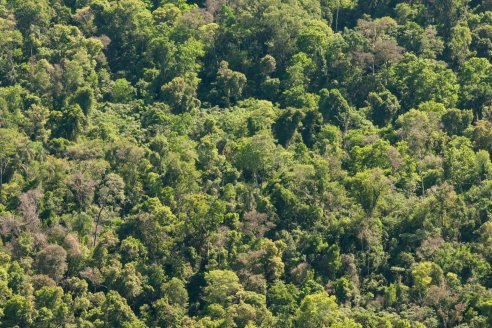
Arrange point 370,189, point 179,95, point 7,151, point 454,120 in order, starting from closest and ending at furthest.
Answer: point 370,189 < point 7,151 < point 454,120 < point 179,95

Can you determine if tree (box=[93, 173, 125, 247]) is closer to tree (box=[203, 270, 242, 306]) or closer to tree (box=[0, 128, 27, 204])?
→ tree (box=[0, 128, 27, 204])

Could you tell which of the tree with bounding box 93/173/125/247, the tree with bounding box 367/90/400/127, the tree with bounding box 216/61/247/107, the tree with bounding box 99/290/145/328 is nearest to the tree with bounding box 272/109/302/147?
the tree with bounding box 367/90/400/127

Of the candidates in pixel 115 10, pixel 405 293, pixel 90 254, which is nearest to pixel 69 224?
pixel 90 254

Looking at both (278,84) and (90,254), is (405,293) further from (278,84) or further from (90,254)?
(278,84)

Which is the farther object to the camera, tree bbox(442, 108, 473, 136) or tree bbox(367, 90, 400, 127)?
tree bbox(367, 90, 400, 127)

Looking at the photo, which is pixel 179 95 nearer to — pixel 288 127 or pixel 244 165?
pixel 288 127

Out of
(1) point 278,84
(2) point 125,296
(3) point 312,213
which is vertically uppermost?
(1) point 278,84

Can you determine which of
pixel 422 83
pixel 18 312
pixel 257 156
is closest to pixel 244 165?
pixel 257 156

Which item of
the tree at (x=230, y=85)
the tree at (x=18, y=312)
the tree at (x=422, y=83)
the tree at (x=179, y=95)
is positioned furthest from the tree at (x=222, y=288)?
the tree at (x=422, y=83)

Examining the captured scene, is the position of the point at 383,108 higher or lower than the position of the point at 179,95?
higher
